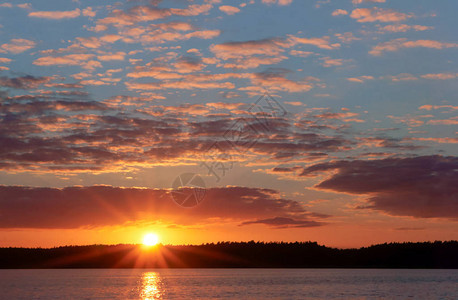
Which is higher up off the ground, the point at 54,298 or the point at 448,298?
the point at 54,298

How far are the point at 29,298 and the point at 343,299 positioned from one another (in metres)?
73.2

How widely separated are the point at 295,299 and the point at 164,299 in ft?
98.1

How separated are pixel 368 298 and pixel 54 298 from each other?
73731mm

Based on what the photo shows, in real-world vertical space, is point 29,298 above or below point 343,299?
above

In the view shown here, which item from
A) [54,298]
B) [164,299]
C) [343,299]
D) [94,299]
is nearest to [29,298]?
[54,298]

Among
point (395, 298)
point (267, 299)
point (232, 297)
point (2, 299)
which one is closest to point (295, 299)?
point (267, 299)

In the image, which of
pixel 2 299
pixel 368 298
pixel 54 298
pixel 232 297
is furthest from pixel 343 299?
pixel 2 299

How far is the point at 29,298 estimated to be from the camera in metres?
127

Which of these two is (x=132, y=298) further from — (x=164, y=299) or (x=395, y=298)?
(x=395, y=298)

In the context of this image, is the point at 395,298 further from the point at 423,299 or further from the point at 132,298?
the point at 132,298

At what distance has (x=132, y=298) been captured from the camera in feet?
428

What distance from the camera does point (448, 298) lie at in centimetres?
12675

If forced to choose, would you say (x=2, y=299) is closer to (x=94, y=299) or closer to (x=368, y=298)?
(x=94, y=299)

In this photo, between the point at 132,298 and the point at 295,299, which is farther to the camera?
the point at 132,298
